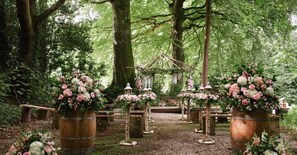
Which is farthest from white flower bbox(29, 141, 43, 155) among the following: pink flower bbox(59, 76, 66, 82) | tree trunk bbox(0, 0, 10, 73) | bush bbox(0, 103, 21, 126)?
tree trunk bbox(0, 0, 10, 73)

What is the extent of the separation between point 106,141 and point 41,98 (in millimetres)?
4556

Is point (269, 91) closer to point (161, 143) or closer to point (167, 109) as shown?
point (161, 143)

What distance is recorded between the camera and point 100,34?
61.7 feet

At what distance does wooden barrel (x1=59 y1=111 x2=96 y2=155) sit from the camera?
496 cm

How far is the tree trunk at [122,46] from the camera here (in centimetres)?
1204

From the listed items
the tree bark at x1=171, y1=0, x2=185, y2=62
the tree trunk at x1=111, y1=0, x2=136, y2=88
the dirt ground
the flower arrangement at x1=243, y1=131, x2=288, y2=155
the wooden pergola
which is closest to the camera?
the flower arrangement at x1=243, y1=131, x2=288, y2=155

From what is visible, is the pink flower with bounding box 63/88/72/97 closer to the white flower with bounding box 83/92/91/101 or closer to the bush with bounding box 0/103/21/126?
the white flower with bounding box 83/92/91/101

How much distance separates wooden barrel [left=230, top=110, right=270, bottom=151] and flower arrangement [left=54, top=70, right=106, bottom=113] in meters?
2.23

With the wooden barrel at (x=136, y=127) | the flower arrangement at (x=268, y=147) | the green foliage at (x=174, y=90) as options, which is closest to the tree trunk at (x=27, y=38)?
the wooden barrel at (x=136, y=127)

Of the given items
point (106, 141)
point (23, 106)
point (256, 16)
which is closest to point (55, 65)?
point (23, 106)

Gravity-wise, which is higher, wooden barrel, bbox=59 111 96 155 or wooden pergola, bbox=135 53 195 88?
wooden pergola, bbox=135 53 195 88

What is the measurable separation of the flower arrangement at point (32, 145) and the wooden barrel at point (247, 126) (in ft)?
9.60

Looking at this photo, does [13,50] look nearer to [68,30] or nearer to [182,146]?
[68,30]

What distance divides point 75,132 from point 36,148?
7.58 ft
